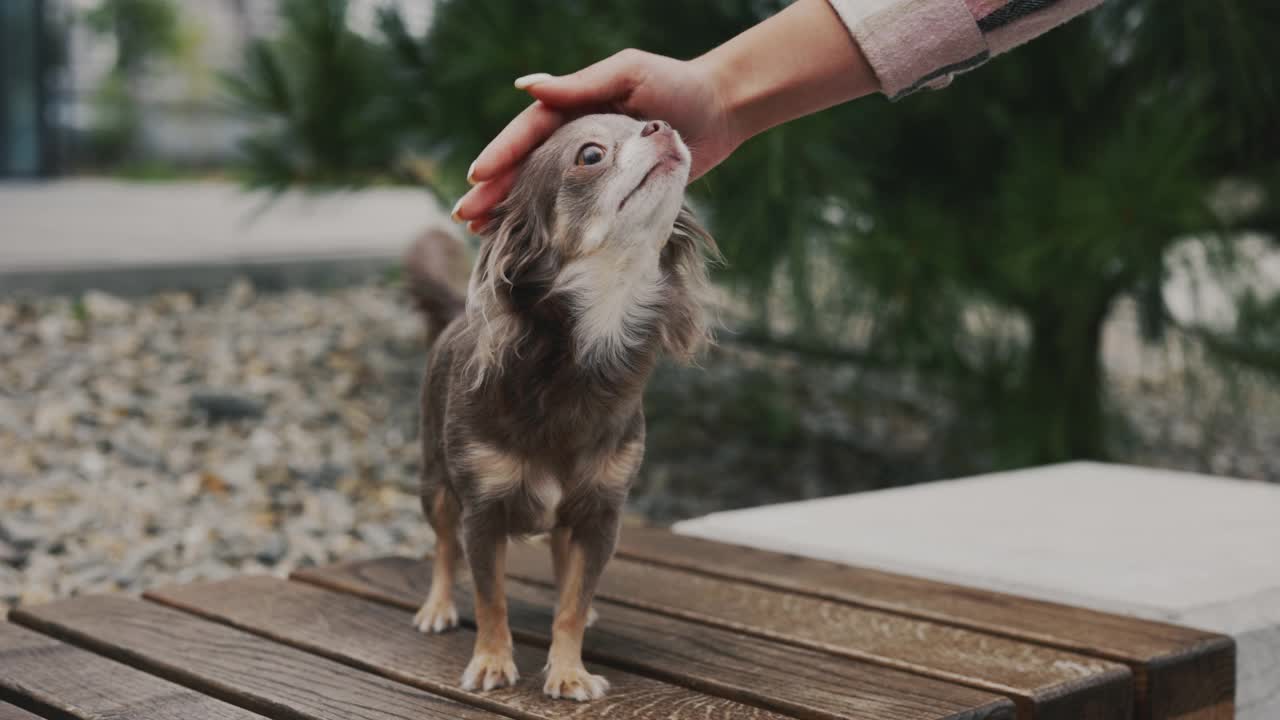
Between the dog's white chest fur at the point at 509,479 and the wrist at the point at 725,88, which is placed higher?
the wrist at the point at 725,88

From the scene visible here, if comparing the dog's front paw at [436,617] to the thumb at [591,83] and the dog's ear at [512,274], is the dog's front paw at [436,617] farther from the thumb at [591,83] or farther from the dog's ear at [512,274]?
the thumb at [591,83]

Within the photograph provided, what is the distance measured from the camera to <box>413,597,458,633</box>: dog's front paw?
227 cm

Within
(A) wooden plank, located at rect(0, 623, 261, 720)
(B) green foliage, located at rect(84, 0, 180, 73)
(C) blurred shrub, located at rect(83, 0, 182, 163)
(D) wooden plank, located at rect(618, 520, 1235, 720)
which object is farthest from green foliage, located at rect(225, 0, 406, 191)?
(B) green foliage, located at rect(84, 0, 180, 73)

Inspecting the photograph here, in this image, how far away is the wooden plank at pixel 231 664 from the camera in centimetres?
188

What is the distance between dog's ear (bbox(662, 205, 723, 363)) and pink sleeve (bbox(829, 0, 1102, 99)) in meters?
0.38

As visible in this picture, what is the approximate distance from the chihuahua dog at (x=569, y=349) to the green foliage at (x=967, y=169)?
2.02m

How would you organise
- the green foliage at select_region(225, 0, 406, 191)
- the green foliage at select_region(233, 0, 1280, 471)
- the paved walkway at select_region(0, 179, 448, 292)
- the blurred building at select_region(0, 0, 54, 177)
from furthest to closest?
the blurred building at select_region(0, 0, 54, 177) < the paved walkway at select_region(0, 179, 448, 292) < the green foliage at select_region(225, 0, 406, 191) < the green foliage at select_region(233, 0, 1280, 471)

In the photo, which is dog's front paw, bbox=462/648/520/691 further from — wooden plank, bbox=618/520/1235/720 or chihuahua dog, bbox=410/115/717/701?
wooden plank, bbox=618/520/1235/720

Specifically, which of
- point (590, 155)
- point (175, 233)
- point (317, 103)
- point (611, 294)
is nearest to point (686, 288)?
point (611, 294)

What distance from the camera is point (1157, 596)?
239 cm

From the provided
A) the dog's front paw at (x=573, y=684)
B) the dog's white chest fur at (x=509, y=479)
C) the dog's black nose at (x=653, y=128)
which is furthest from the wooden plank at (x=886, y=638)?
the dog's black nose at (x=653, y=128)

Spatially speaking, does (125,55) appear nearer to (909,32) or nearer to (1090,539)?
(1090,539)

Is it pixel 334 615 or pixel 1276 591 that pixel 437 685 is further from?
pixel 1276 591

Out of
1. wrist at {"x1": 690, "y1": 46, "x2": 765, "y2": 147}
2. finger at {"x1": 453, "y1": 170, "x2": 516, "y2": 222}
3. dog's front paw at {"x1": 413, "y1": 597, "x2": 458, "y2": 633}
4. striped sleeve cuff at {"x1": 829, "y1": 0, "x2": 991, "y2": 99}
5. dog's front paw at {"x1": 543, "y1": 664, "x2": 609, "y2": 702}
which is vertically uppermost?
striped sleeve cuff at {"x1": 829, "y1": 0, "x2": 991, "y2": 99}
